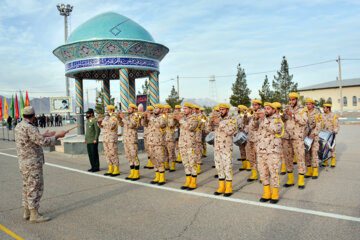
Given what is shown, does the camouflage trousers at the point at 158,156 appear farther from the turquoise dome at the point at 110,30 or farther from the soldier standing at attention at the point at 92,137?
the turquoise dome at the point at 110,30

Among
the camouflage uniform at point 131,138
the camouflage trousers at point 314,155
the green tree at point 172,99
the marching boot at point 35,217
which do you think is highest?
the green tree at point 172,99

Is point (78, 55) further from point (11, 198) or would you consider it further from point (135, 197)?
point (135, 197)

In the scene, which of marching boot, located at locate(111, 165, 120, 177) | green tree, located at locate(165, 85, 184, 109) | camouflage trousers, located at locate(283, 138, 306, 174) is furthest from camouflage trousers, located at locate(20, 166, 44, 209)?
green tree, located at locate(165, 85, 184, 109)

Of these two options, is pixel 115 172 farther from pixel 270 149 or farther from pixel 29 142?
pixel 270 149

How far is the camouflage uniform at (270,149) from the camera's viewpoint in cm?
525

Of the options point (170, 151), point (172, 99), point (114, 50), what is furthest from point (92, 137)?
point (172, 99)

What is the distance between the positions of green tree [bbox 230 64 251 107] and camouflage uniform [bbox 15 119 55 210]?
36382 mm

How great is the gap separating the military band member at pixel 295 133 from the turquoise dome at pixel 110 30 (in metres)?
8.26

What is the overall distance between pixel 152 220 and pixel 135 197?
139 cm

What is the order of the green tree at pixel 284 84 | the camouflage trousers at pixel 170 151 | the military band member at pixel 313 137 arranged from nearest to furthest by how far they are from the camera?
1. the military band member at pixel 313 137
2. the camouflage trousers at pixel 170 151
3. the green tree at pixel 284 84

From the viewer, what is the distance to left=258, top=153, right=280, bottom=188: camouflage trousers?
5.25 metres

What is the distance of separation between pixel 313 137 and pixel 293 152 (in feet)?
2.33

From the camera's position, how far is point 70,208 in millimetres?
5336

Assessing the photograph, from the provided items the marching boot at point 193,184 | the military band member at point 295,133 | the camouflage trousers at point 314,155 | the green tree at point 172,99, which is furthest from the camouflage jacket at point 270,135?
the green tree at point 172,99
